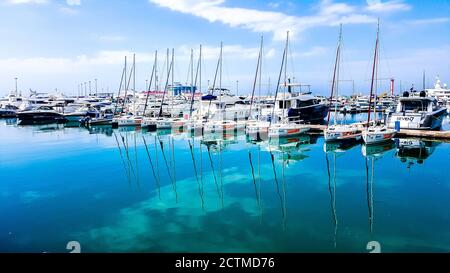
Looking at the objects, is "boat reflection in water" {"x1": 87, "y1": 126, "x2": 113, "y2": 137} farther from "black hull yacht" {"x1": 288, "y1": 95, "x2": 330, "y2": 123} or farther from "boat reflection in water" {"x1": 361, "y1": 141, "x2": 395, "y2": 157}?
"boat reflection in water" {"x1": 361, "y1": 141, "x2": 395, "y2": 157}

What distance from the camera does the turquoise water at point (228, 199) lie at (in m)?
10.4

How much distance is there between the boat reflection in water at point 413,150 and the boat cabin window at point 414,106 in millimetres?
5621

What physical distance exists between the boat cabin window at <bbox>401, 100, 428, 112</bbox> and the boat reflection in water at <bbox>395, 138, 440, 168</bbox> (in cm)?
562

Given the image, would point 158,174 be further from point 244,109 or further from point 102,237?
point 244,109

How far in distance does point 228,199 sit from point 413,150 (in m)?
17.6

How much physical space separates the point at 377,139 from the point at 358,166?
23.2ft

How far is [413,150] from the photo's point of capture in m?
Result: 24.8

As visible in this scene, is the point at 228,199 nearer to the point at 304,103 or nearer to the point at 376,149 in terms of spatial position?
the point at 376,149

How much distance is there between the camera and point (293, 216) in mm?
12359

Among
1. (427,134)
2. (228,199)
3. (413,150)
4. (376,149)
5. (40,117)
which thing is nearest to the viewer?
(228,199)

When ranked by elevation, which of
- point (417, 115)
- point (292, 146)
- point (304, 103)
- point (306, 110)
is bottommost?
point (292, 146)

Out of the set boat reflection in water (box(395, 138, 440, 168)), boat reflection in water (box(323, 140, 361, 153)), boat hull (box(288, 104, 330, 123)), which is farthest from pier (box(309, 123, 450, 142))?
boat hull (box(288, 104, 330, 123))

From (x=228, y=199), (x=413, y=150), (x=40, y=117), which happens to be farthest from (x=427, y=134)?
(x=40, y=117)
